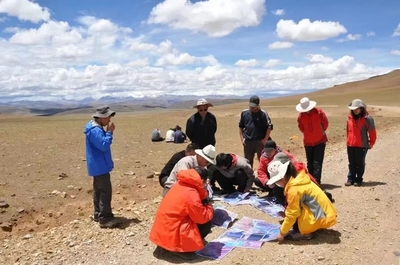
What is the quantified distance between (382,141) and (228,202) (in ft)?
37.0

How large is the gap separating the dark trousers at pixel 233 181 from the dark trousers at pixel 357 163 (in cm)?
261

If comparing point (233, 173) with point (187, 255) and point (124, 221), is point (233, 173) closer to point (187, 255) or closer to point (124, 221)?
point (124, 221)

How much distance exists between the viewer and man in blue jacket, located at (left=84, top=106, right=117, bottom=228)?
267 inches

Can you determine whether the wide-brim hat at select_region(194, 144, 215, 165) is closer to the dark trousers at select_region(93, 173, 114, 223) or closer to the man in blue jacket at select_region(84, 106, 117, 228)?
the man in blue jacket at select_region(84, 106, 117, 228)

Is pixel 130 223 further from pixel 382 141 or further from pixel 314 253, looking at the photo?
pixel 382 141

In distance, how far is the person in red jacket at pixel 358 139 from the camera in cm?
907

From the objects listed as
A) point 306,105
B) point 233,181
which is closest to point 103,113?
point 233,181

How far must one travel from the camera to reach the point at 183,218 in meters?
5.57

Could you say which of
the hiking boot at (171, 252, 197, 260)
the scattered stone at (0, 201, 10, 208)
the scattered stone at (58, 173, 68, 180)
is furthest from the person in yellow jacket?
the scattered stone at (58, 173, 68, 180)

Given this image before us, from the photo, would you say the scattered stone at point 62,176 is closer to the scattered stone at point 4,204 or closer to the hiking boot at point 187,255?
the scattered stone at point 4,204

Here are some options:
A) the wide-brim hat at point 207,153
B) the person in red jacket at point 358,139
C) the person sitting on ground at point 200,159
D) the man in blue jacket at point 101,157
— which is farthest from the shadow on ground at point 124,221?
the person in red jacket at point 358,139

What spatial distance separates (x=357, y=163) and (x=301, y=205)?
3976 mm

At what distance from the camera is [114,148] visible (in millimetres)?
17531

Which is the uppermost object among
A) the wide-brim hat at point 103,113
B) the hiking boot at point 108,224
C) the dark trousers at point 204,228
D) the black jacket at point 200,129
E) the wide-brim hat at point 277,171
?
the wide-brim hat at point 103,113
